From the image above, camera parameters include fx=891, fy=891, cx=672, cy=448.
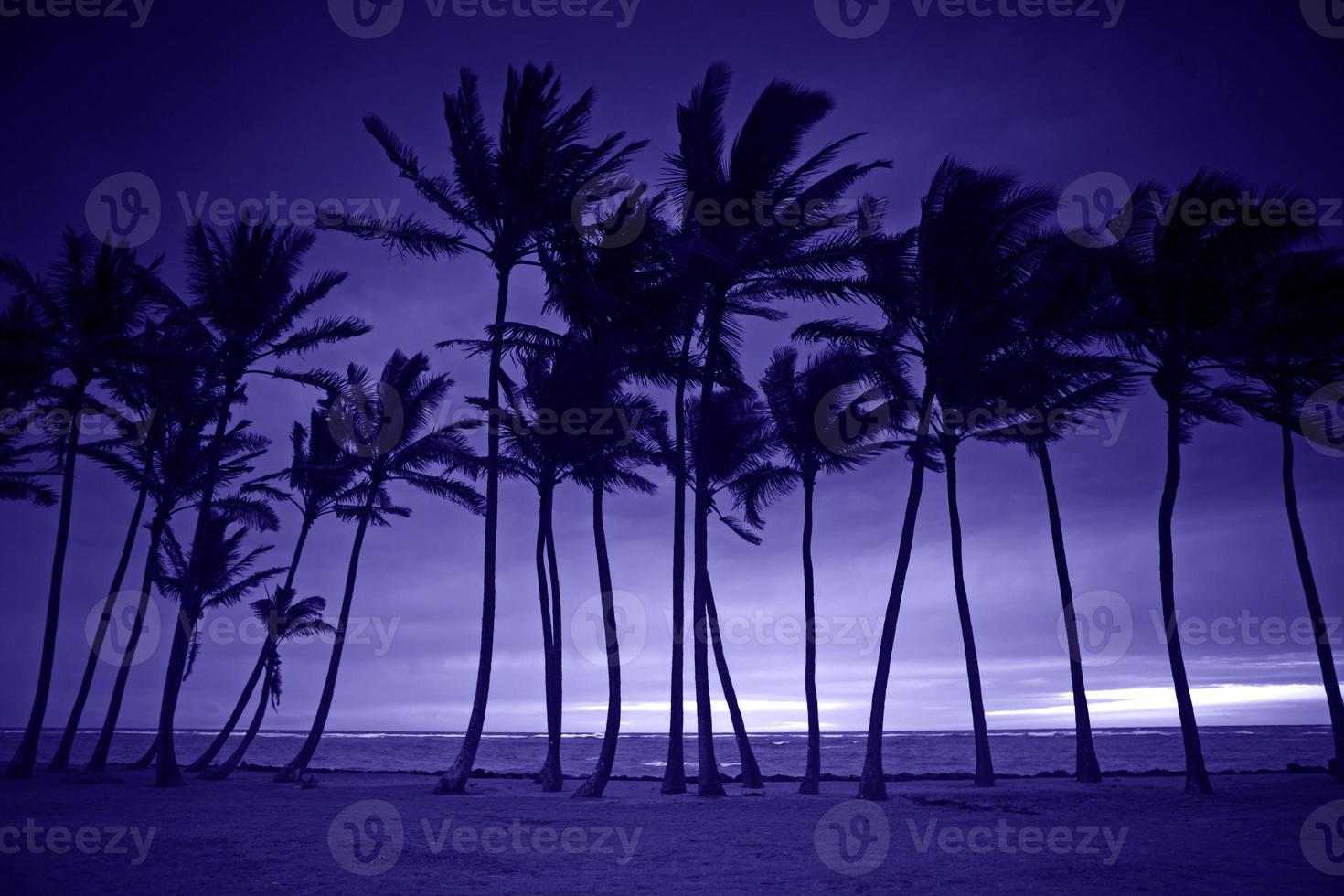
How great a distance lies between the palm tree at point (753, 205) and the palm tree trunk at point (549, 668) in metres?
4.18

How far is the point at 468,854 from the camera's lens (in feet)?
33.6

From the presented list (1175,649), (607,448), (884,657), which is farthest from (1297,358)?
(607,448)

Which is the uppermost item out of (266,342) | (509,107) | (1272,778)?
(509,107)

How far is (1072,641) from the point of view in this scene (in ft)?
68.3

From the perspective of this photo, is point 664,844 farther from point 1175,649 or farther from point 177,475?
point 177,475

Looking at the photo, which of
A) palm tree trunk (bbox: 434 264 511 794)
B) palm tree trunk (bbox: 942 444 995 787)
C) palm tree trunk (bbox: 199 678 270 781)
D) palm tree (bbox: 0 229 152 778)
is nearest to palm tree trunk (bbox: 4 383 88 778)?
palm tree (bbox: 0 229 152 778)

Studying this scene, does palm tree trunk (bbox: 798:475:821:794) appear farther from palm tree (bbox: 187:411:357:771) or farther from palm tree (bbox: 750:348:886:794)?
palm tree (bbox: 187:411:357:771)

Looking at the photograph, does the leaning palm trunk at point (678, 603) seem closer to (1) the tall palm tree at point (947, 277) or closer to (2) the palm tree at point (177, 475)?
(1) the tall palm tree at point (947, 277)

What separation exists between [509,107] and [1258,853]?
1764 centimetres

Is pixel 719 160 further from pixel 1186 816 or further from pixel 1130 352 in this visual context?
pixel 1186 816

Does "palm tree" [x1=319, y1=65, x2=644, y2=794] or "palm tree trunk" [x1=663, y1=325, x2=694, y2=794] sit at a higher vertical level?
"palm tree" [x1=319, y1=65, x2=644, y2=794]

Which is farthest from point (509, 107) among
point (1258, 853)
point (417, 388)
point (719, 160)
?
point (1258, 853)

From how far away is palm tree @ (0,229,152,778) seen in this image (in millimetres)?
20125

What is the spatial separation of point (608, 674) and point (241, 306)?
11.7 meters
